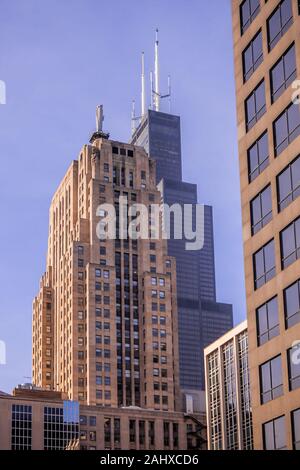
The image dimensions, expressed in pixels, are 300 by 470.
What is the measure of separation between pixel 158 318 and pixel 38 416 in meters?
36.0

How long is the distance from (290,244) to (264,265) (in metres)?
3.45

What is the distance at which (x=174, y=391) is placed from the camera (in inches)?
7229

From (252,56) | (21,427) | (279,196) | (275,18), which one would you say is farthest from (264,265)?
(21,427)

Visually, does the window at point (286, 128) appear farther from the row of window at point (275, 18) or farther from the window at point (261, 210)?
the row of window at point (275, 18)

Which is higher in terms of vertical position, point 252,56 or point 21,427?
point 252,56

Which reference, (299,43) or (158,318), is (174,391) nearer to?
(158,318)

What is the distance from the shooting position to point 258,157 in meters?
58.5

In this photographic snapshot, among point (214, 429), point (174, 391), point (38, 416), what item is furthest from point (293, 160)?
point (174, 391)

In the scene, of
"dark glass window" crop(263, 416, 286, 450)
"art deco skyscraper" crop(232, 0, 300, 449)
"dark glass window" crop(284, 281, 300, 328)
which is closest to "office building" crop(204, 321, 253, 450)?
"art deco skyscraper" crop(232, 0, 300, 449)

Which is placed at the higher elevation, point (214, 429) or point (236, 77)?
point (236, 77)

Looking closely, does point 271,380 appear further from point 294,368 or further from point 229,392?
point 229,392

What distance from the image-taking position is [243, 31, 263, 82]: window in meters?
59.6

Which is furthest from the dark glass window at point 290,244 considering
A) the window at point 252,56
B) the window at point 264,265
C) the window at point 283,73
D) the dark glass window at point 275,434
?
the window at point 252,56

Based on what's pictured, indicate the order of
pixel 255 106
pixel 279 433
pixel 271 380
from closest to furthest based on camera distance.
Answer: pixel 279 433, pixel 271 380, pixel 255 106
